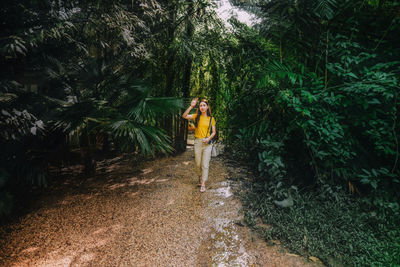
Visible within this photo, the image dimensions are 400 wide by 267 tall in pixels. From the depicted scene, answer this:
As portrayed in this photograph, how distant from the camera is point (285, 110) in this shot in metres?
3.13

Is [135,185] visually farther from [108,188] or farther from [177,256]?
[177,256]

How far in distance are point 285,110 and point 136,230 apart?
8.43 feet

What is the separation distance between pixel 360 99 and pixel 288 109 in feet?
2.66

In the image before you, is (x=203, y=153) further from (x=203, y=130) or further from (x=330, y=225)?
(x=330, y=225)

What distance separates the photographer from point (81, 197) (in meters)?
3.43

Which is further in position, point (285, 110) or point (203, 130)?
point (203, 130)

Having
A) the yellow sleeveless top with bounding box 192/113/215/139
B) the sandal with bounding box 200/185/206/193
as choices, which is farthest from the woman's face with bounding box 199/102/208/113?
the sandal with bounding box 200/185/206/193

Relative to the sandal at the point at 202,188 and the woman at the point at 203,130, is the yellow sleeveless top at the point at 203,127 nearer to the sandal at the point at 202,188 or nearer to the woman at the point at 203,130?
the woman at the point at 203,130

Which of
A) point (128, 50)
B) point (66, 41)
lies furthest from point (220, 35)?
point (66, 41)

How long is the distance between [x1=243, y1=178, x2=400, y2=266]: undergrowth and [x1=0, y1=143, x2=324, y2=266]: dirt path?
235mm

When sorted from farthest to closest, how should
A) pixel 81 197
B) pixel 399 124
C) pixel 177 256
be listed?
pixel 81 197
pixel 399 124
pixel 177 256

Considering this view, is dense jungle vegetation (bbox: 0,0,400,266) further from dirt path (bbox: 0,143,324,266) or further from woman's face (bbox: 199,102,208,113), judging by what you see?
woman's face (bbox: 199,102,208,113)

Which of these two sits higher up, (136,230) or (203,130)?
(203,130)

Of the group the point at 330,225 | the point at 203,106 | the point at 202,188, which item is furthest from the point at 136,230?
the point at 330,225
